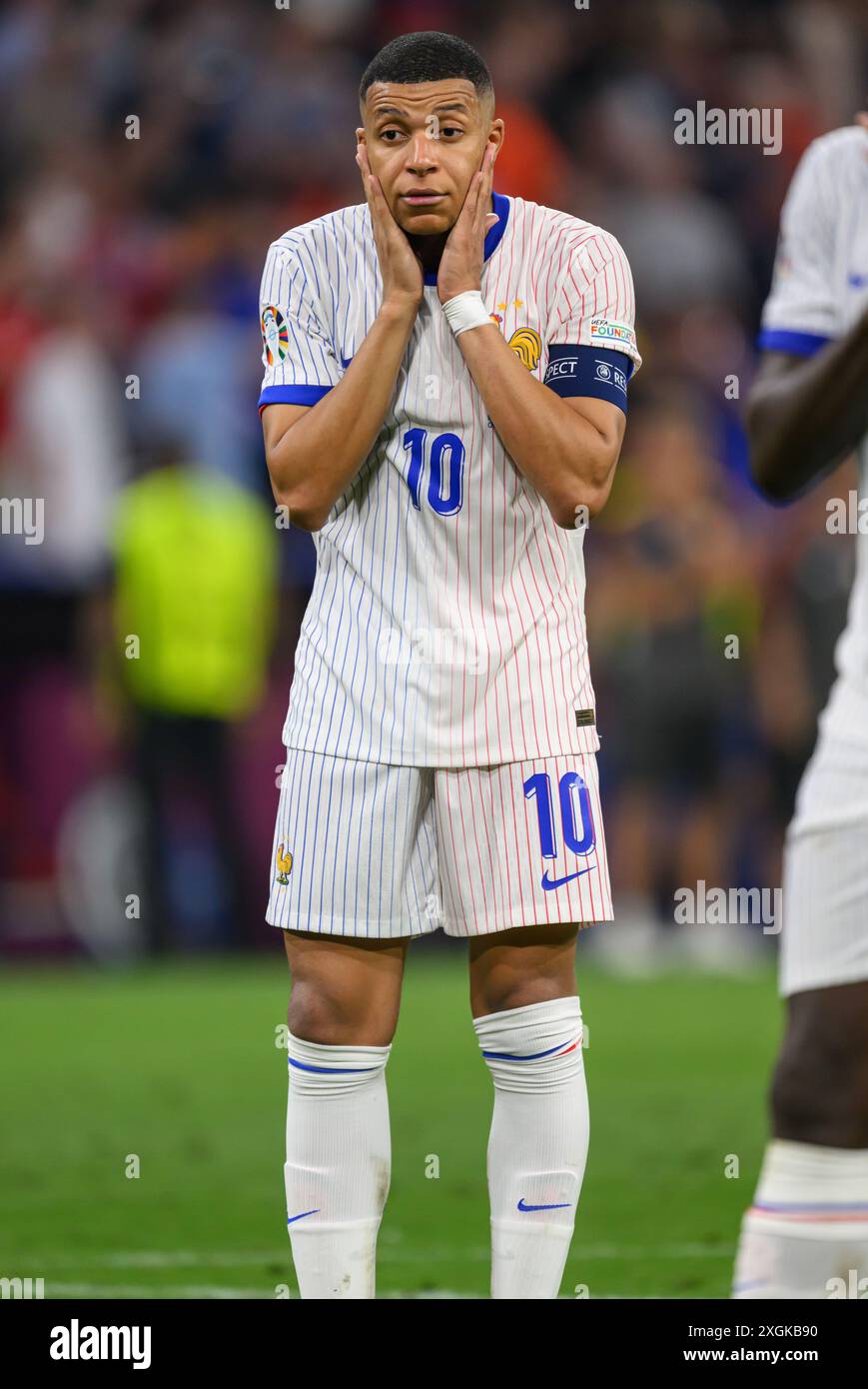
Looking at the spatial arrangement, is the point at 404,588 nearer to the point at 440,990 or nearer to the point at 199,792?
the point at 440,990

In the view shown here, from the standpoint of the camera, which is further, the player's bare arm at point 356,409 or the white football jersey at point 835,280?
the player's bare arm at point 356,409

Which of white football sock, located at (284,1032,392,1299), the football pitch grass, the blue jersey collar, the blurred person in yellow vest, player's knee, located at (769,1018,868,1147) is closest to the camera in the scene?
player's knee, located at (769,1018,868,1147)

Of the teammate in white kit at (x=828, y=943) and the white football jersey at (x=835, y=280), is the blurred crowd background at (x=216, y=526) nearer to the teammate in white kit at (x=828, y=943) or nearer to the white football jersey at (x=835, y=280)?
the white football jersey at (x=835, y=280)

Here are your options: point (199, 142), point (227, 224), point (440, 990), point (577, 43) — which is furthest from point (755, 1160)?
point (577, 43)

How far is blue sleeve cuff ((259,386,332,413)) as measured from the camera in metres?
3.76

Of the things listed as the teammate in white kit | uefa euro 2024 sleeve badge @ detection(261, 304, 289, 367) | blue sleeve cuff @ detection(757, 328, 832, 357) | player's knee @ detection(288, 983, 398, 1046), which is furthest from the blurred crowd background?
the teammate in white kit

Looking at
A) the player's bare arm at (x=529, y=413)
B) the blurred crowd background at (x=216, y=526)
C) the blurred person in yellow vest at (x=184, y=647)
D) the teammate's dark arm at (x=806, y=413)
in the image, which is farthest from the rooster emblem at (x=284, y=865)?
the blurred person in yellow vest at (x=184, y=647)

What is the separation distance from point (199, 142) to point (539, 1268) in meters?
10.0

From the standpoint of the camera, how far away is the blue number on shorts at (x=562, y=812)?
3.72m

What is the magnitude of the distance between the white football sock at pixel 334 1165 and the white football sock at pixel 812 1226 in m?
1.12

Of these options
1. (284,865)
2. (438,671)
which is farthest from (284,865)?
(438,671)

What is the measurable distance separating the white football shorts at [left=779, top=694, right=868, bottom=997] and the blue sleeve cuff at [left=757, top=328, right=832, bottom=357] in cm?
53

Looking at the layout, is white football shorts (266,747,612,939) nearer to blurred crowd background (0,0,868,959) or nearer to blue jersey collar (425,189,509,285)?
blue jersey collar (425,189,509,285)

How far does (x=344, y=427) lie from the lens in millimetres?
3625
